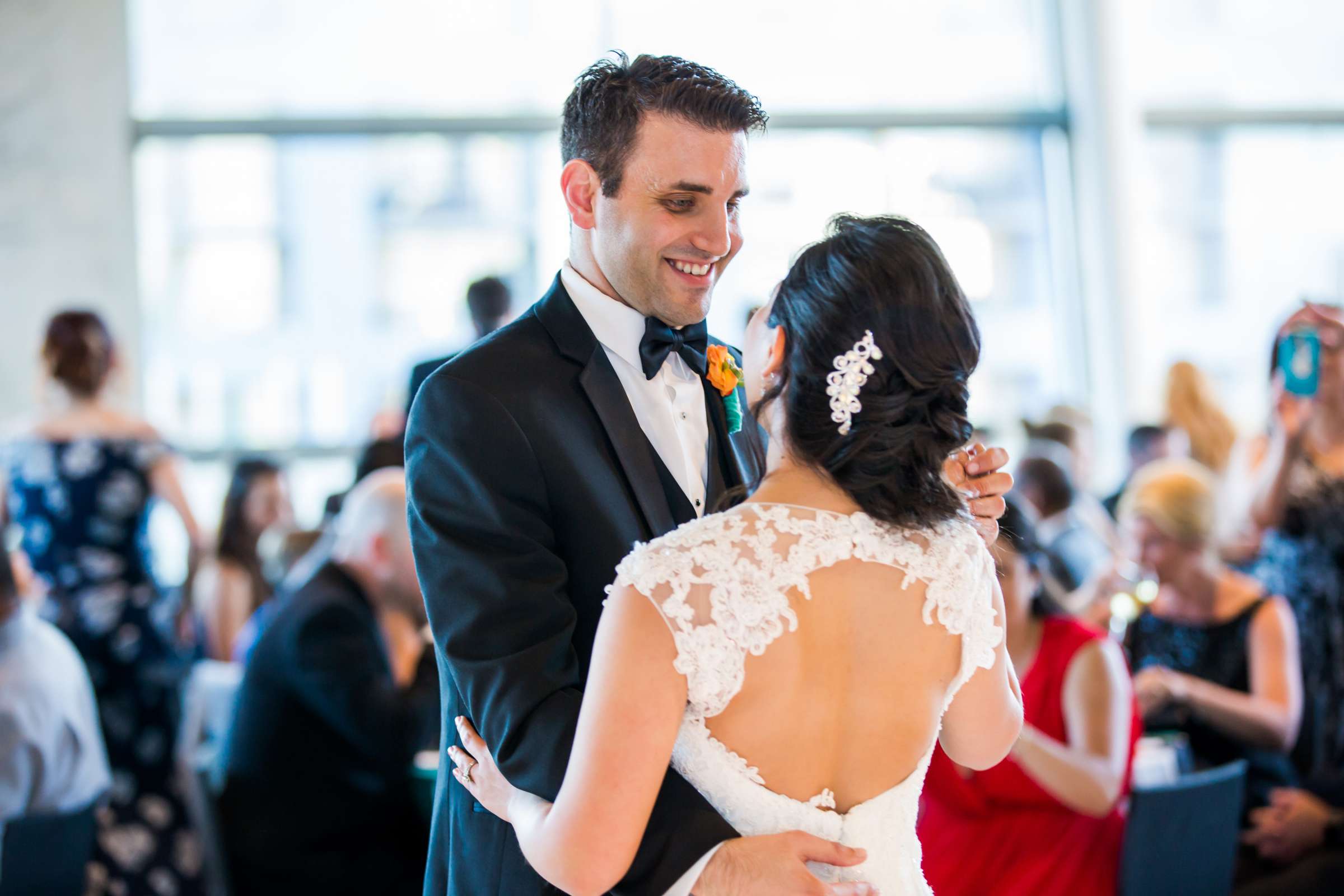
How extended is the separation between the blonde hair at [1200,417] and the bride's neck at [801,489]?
4618 millimetres

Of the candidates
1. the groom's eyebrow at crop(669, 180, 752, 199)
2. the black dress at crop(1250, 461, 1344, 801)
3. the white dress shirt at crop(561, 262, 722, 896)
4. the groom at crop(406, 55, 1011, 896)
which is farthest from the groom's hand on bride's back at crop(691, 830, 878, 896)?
the black dress at crop(1250, 461, 1344, 801)

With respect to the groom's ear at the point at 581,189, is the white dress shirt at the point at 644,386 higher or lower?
lower

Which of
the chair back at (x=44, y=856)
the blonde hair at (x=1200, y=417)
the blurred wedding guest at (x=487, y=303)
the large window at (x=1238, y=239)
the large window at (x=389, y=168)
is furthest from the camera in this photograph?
the large window at (x=1238, y=239)

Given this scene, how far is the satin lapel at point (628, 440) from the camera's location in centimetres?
175

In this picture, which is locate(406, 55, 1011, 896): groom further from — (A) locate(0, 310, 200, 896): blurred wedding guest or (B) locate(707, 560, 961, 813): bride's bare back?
(A) locate(0, 310, 200, 896): blurred wedding guest

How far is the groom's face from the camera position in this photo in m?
1.84

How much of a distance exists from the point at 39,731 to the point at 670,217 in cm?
225

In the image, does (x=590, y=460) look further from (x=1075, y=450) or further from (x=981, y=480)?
(x=1075, y=450)

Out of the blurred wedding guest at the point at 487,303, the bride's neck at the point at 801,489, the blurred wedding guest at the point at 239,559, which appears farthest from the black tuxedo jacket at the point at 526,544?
the blurred wedding guest at the point at 239,559

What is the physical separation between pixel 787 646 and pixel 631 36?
651 centimetres

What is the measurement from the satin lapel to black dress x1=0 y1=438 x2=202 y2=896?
3155 mm

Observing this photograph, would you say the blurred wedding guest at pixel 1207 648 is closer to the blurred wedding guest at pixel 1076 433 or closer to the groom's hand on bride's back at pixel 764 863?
the blurred wedding guest at pixel 1076 433

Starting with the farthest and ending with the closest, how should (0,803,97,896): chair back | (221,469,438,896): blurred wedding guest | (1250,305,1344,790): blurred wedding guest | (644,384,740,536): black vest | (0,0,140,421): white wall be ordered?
1. (0,0,140,421): white wall
2. (1250,305,1344,790): blurred wedding guest
3. (221,469,438,896): blurred wedding guest
4. (0,803,97,896): chair back
5. (644,384,740,536): black vest

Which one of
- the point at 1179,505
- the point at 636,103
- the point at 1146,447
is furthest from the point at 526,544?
the point at 1146,447
